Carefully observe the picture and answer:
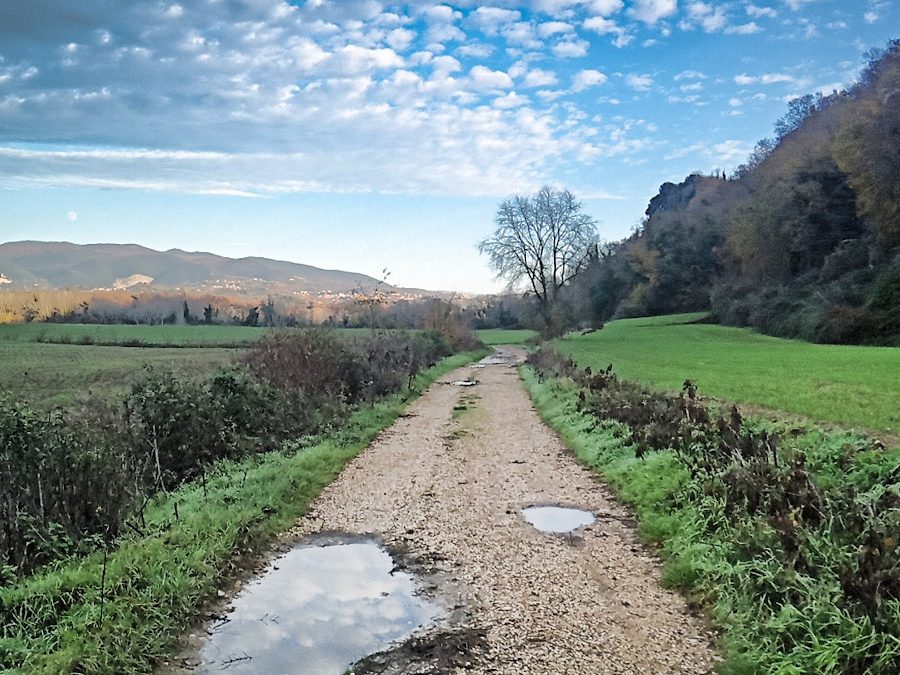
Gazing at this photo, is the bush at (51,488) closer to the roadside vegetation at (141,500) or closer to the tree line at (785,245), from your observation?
the roadside vegetation at (141,500)

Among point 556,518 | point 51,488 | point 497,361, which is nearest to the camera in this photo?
point 51,488

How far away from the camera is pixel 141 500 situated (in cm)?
790

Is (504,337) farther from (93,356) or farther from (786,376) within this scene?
(786,376)

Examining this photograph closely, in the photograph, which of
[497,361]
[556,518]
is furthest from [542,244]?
[556,518]

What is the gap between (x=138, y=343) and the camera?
46844mm

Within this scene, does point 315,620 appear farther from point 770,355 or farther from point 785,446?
point 770,355

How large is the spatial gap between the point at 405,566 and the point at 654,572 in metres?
2.34

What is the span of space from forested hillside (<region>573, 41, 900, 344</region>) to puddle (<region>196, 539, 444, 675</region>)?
1249 inches

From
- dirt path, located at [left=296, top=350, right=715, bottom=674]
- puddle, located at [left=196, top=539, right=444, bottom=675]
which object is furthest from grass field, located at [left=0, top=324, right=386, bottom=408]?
puddle, located at [left=196, top=539, right=444, bottom=675]

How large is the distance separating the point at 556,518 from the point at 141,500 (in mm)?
5004

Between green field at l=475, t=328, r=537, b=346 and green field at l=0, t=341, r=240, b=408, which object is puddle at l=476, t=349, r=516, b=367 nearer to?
green field at l=0, t=341, r=240, b=408

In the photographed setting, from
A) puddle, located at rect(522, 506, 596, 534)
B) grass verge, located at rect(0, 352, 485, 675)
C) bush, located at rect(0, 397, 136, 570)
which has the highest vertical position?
bush, located at rect(0, 397, 136, 570)

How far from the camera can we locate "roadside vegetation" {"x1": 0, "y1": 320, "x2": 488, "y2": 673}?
4762 millimetres

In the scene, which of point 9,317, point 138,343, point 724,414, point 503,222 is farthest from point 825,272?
point 9,317
